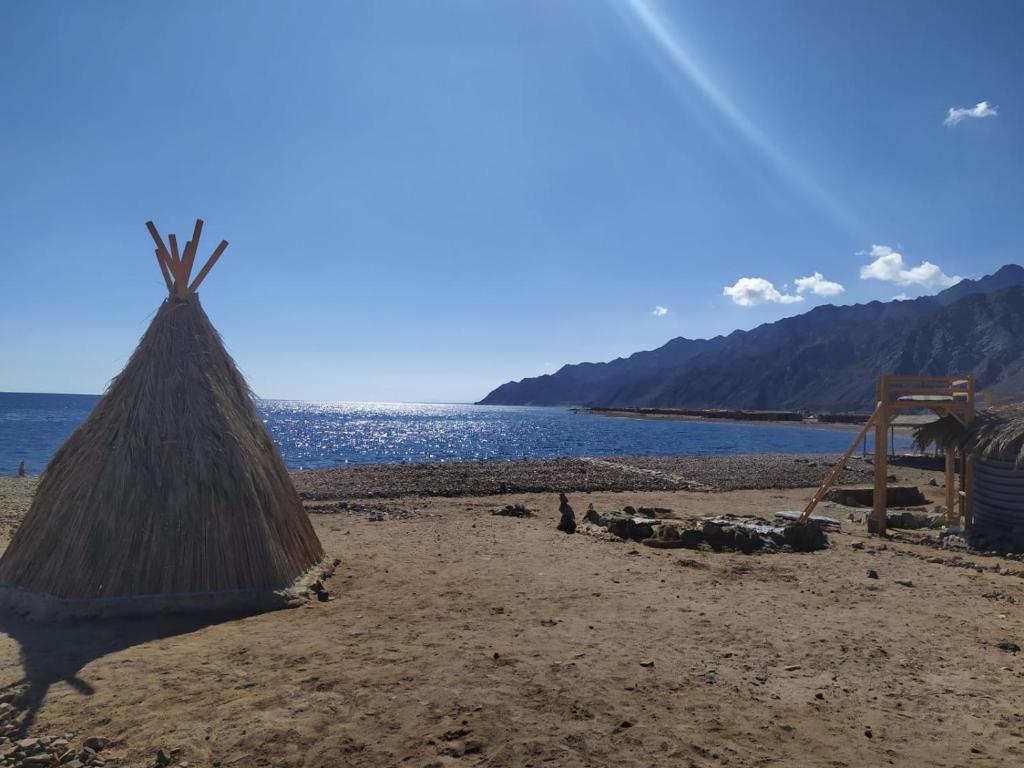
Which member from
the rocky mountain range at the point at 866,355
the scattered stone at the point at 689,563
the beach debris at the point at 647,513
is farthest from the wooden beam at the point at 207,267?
the rocky mountain range at the point at 866,355

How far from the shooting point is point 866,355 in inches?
5679

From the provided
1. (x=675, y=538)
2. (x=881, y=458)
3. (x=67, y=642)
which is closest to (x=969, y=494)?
(x=881, y=458)

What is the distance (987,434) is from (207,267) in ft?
45.3

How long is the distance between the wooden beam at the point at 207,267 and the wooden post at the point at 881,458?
12626 millimetres

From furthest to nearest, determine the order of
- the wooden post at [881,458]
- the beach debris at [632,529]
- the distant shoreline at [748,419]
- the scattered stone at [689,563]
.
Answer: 1. the distant shoreline at [748,419]
2. the wooden post at [881,458]
3. the beach debris at [632,529]
4. the scattered stone at [689,563]

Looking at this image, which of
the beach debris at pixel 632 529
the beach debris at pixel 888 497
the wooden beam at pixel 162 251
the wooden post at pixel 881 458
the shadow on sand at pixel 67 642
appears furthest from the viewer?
the beach debris at pixel 888 497

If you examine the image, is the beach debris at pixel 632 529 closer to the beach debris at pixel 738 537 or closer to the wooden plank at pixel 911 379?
the beach debris at pixel 738 537

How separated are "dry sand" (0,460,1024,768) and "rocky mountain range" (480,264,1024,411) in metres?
107

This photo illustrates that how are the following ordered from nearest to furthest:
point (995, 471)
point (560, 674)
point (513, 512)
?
point (560, 674)
point (995, 471)
point (513, 512)

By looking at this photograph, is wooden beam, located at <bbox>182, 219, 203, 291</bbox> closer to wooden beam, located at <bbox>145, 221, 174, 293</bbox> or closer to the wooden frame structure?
wooden beam, located at <bbox>145, 221, 174, 293</bbox>

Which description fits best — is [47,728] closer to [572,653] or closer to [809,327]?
[572,653]

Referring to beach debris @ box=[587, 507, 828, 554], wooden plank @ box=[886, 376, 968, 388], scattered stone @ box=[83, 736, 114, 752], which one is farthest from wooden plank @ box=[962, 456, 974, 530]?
scattered stone @ box=[83, 736, 114, 752]

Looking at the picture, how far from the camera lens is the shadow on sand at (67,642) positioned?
5.12m

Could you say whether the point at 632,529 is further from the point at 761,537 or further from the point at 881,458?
the point at 881,458
